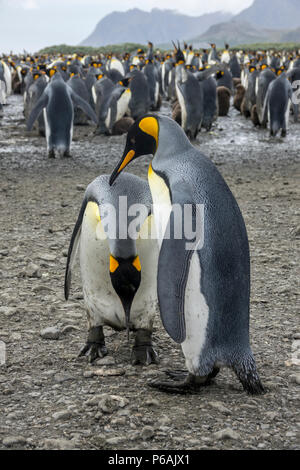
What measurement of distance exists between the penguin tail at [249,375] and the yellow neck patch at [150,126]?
0.98 meters

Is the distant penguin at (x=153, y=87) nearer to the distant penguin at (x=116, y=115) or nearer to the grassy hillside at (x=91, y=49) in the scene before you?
the distant penguin at (x=116, y=115)

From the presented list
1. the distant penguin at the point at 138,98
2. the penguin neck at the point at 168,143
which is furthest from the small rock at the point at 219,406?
the distant penguin at the point at 138,98

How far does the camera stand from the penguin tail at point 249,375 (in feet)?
7.93

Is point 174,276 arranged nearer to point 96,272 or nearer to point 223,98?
point 96,272

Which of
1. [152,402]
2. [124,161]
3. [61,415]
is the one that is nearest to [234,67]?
[124,161]

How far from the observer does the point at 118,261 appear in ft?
8.17

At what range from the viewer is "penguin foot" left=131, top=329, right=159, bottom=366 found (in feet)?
9.32

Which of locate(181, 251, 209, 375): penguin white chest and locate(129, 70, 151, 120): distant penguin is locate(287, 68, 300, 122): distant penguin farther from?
locate(181, 251, 209, 375): penguin white chest

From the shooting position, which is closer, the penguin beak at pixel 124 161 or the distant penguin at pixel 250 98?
the penguin beak at pixel 124 161

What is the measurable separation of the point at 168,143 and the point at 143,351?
3.29ft

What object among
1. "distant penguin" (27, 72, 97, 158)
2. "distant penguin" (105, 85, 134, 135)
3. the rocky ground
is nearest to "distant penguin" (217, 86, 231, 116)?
"distant penguin" (105, 85, 134, 135)

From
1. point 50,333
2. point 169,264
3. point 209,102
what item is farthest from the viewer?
point 209,102
